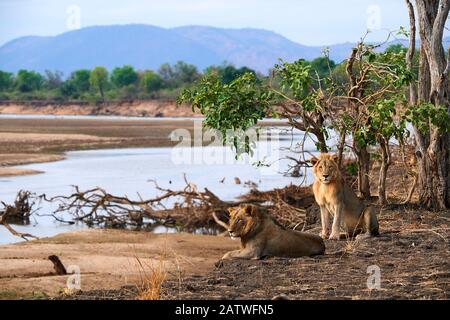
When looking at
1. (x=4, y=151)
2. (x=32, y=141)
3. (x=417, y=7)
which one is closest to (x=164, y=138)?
(x=32, y=141)

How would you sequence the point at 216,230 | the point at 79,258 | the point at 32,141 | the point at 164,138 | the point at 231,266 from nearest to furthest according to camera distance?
the point at 231,266
the point at 79,258
the point at 216,230
the point at 32,141
the point at 164,138

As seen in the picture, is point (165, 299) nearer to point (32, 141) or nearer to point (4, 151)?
A: point (4, 151)

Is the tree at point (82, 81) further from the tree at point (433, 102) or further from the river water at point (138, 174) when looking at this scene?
the tree at point (433, 102)

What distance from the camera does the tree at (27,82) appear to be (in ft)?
348

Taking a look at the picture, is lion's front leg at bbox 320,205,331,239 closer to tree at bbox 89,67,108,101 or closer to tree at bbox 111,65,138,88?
tree at bbox 89,67,108,101

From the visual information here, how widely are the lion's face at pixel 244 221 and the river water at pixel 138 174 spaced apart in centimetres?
717

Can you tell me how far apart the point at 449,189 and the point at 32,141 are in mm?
29936

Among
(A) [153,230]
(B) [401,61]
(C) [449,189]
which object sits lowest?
(A) [153,230]

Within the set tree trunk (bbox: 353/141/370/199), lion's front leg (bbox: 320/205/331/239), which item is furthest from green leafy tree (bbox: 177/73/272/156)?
lion's front leg (bbox: 320/205/331/239)

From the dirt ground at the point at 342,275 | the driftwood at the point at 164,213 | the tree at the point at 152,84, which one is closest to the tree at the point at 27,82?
the tree at the point at 152,84

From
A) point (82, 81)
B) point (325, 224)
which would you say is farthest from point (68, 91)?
point (325, 224)

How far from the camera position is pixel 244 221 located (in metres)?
10.9

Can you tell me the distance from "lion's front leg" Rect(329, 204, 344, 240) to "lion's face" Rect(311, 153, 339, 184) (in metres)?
0.42
